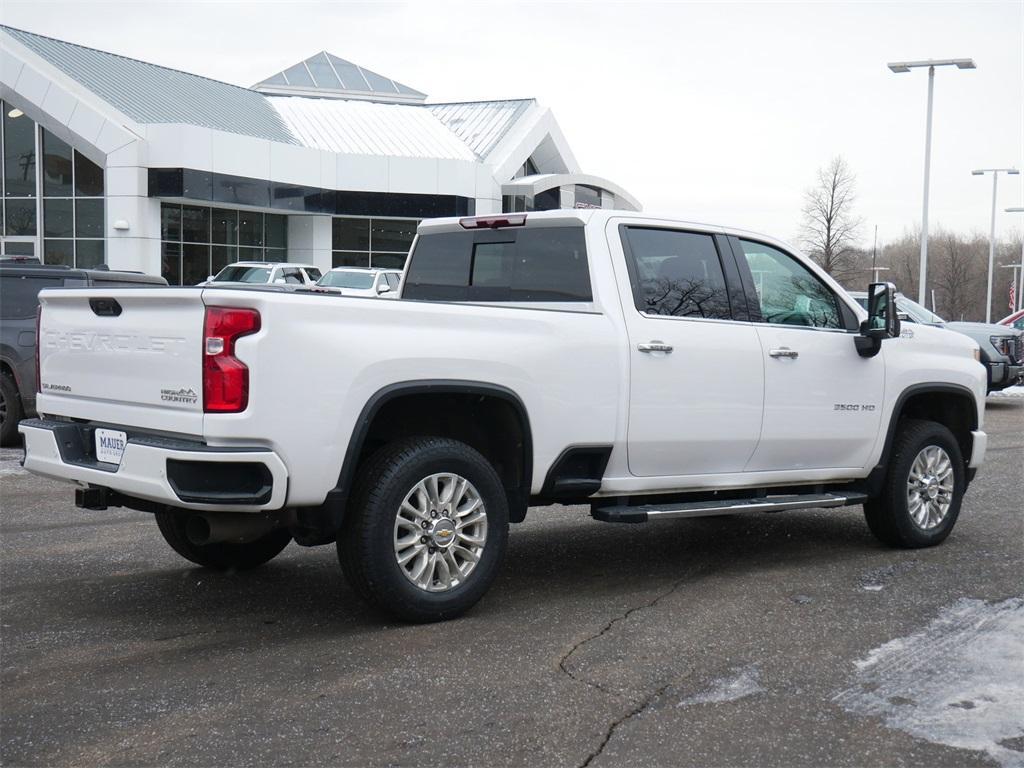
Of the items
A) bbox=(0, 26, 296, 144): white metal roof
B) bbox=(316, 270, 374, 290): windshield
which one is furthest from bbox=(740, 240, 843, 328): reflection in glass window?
bbox=(0, 26, 296, 144): white metal roof

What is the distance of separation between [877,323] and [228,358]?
403 cm

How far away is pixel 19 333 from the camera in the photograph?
11.8 meters

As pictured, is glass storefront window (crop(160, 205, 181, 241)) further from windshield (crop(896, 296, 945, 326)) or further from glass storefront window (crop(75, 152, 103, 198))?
windshield (crop(896, 296, 945, 326))

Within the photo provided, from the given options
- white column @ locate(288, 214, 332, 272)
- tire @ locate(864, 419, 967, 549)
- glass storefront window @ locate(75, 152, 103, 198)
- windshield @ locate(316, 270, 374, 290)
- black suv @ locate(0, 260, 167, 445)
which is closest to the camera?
tire @ locate(864, 419, 967, 549)

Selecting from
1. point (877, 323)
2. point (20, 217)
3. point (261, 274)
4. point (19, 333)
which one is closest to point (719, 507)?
point (877, 323)

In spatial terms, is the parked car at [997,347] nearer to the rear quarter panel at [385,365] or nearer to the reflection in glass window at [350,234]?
the rear quarter panel at [385,365]

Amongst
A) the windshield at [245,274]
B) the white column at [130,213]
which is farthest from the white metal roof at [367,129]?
the windshield at [245,274]

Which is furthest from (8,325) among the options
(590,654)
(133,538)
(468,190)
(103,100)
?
(468,190)

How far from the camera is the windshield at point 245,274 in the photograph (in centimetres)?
2994

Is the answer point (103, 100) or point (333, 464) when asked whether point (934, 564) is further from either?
point (103, 100)

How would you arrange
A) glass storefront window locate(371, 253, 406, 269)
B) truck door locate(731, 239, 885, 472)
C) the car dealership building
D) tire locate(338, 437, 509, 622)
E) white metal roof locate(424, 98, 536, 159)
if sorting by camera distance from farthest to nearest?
white metal roof locate(424, 98, 536, 159) → glass storefront window locate(371, 253, 406, 269) → the car dealership building → truck door locate(731, 239, 885, 472) → tire locate(338, 437, 509, 622)

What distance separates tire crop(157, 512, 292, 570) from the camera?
657cm

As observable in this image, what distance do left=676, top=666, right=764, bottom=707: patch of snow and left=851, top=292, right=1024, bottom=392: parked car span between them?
13934 millimetres

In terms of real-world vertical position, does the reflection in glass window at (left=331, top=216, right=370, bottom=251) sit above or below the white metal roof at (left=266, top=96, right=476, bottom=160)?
below
